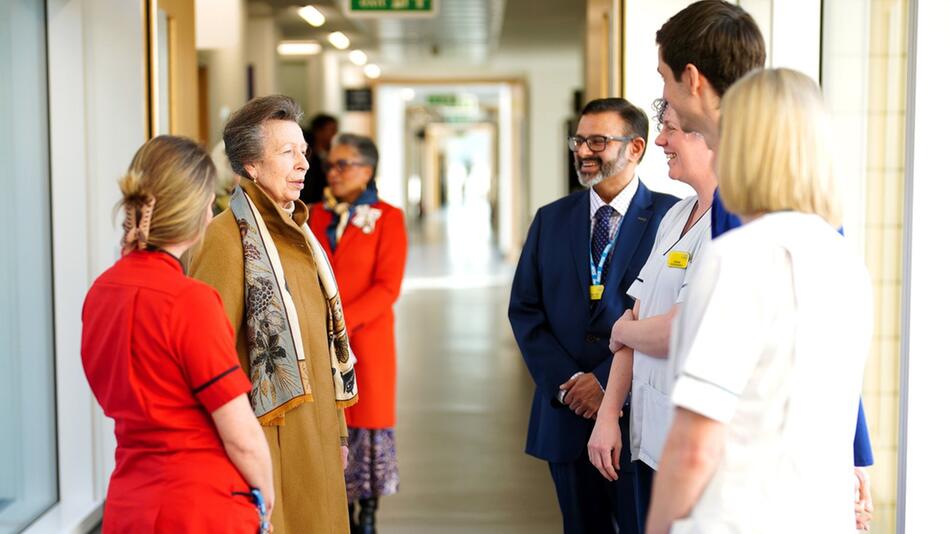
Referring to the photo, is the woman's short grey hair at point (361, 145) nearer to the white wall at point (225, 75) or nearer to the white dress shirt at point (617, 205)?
the white dress shirt at point (617, 205)

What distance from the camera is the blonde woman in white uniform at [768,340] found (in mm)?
1472

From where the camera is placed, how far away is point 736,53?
1977 mm

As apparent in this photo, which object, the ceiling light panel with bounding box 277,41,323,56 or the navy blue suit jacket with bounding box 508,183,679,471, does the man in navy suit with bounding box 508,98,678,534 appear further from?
the ceiling light panel with bounding box 277,41,323,56

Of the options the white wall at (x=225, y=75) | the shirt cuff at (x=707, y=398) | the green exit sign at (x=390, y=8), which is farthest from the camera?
the white wall at (x=225, y=75)

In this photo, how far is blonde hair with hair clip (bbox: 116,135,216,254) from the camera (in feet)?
6.50

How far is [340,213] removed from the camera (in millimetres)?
4387

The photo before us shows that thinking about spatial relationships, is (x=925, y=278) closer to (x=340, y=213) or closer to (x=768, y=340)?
(x=768, y=340)

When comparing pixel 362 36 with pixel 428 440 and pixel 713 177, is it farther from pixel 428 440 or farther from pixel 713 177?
pixel 713 177

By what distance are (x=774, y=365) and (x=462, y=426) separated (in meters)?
5.30

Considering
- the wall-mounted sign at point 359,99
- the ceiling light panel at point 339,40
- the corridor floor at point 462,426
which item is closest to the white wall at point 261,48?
the ceiling light panel at point 339,40

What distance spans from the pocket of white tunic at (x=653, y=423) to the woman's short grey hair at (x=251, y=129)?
3.95ft

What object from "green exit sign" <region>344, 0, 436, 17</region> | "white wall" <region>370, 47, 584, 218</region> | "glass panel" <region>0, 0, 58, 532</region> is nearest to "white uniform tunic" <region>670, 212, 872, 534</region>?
"glass panel" <region>0, 0, 58, 532</region>

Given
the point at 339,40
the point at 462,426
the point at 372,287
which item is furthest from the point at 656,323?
the point at 339,40

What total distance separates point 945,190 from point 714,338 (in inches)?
65.2
